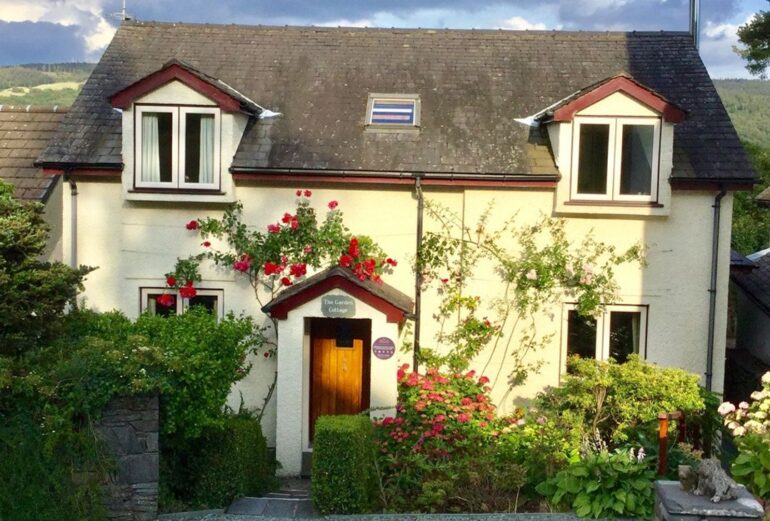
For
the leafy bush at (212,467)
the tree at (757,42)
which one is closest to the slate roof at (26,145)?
the leafy bush at (212,467)

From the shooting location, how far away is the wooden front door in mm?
13562

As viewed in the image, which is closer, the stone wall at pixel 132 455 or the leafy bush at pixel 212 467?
the stone wall at pixel 132 455

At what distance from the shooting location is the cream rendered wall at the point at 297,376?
12.5m

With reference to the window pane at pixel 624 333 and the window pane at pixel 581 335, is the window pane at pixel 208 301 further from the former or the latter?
the window pane at pixel 624 333

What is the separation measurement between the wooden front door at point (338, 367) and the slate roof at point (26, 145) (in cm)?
540

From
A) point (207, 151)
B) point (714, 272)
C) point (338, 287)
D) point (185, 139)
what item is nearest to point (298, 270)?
point (338, 287)

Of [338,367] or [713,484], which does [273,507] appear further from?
[713,484]

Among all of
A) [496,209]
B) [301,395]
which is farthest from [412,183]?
[301,395]

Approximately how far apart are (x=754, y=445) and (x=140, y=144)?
10047 mm

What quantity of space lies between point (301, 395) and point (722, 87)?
7815cm

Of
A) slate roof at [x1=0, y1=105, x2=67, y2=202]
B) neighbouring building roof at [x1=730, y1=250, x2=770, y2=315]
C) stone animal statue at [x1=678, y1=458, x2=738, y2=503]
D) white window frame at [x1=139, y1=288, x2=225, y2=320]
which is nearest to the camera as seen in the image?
stone animal statue at [x1=678, y1=458, x2=738, y2=503]

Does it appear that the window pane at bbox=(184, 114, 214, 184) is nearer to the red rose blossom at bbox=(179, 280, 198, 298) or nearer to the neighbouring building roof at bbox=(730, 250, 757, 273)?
the red rose blossom at bbox=(179, 280, 198, 298)

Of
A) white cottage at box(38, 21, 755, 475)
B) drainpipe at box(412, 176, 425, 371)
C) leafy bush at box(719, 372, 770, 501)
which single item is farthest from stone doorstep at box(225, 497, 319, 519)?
leafy bush at box(719, 372, 770, 501)

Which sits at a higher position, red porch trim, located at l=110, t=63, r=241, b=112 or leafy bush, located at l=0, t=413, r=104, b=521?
red porch trim, located at l=110, t=63, r=241, b=112
